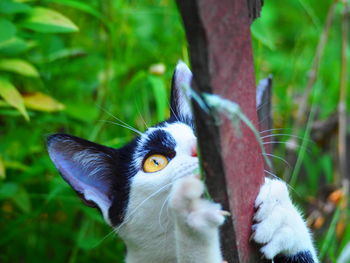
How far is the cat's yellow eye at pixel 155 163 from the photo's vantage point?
1317 millimetres

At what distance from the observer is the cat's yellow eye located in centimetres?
132

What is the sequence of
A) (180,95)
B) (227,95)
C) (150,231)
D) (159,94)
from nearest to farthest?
1. (227,95)
2. (150,231)
3. (180,95)
4. (159,94)

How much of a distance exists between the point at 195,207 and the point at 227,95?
20cm

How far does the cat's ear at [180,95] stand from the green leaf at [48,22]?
360mm

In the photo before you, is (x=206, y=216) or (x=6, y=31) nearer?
(x=206, y=216)

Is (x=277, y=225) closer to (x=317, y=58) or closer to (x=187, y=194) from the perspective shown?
(x=187, y=194)

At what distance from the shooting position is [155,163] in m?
1.35

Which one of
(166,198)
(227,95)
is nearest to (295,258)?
(166,198)

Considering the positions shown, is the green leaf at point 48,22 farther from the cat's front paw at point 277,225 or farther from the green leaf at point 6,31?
the cat's front paw at point 277,225

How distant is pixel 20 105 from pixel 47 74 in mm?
540

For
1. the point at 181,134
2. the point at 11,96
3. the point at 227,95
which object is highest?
the point at 227,95

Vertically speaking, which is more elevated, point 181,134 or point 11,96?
point 181,134

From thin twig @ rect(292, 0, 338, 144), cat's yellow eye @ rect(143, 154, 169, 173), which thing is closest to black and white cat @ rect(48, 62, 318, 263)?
cat's yellow eye @ rect(143, 154, 169, 173)

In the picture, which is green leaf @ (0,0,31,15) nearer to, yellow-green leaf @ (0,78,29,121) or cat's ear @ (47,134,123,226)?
yellow-green leaf @ (0,78,29,121)
